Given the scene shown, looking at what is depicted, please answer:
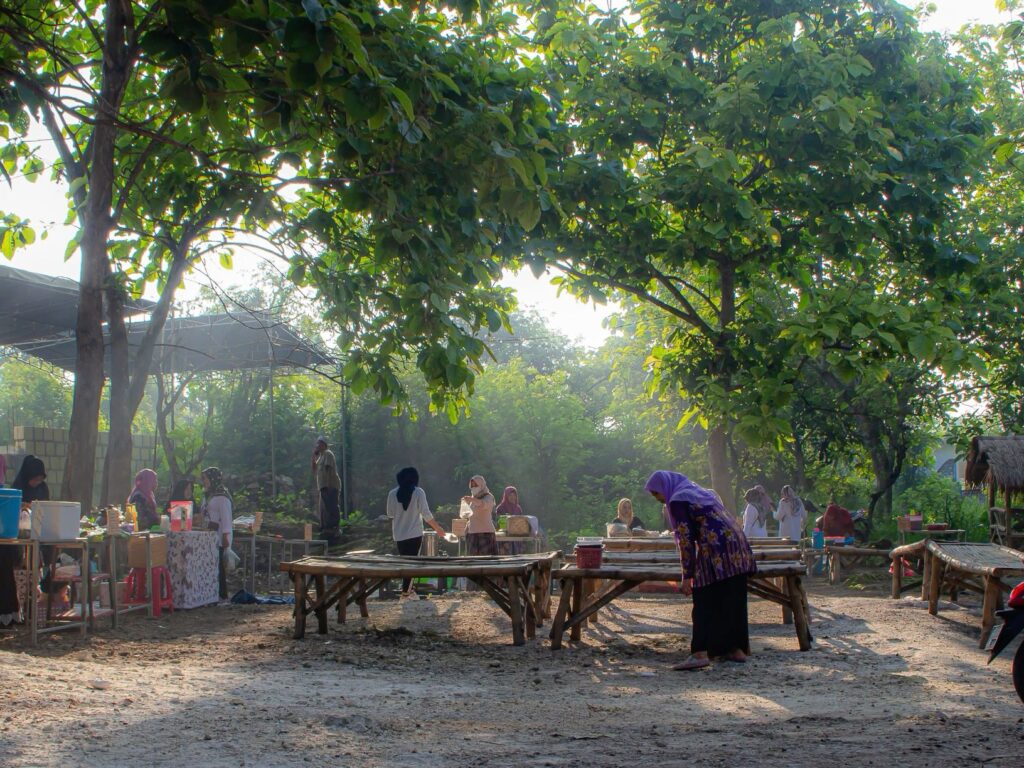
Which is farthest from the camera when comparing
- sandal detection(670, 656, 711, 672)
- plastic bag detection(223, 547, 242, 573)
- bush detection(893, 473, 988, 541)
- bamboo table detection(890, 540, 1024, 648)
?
bush detection(893, 473, 988, 541)

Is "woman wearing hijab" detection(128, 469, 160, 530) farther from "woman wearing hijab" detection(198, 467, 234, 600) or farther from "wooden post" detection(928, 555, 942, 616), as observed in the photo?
"wooden post" detection(928, 555, 942, 616)

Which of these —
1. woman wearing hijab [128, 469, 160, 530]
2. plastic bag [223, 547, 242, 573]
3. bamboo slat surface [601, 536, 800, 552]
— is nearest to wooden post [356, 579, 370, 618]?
bamboo slat surface [601, 536, 800, 552]

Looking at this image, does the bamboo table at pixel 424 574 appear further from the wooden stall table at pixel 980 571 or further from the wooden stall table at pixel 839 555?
the wooden stall table at pixel 839 555

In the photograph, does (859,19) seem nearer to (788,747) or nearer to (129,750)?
(788,747)

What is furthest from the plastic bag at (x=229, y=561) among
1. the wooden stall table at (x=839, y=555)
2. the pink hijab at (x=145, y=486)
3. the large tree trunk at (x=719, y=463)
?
the wooden stall table at (x=839, y=555)

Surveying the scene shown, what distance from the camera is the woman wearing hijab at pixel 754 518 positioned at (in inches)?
615

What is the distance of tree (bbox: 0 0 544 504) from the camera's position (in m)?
5.30

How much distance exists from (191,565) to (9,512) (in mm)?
3946

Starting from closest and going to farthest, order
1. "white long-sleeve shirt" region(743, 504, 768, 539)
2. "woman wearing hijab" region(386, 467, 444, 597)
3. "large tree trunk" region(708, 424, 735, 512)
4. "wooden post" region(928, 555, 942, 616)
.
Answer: "wooden post" region(928, 555, 942, 616)
"woman wearing hijab" region(386, 467, 444, 597)
"large tree trunk" region(708, 424, 735, 512)
"white long-sleeve shirt" region(743, 504, 768, 539)

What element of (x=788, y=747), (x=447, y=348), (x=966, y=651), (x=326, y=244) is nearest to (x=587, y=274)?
(x=326, y=244)

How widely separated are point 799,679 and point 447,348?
3.13 m

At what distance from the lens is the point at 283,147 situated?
915 cm

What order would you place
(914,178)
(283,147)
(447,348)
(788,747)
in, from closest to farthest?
(788,747), (447,348), (283,147), (914,178)

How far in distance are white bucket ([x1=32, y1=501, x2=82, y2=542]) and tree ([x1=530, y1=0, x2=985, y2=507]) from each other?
5.02m
